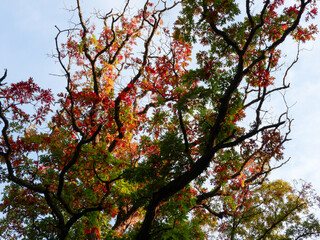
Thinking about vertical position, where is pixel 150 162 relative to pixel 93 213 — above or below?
above

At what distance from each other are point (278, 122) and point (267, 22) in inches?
124

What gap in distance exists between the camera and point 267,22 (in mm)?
8039

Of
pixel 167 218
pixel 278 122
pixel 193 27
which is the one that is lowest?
pixel 167 218

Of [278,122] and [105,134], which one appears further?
[105,134]

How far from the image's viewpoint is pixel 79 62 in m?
13.9

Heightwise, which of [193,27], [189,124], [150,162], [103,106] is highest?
[193,27]

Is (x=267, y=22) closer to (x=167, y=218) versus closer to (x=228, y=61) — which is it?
(x=228, y=61)

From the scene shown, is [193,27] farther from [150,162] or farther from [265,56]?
[150,162]

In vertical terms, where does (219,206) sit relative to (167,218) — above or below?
above

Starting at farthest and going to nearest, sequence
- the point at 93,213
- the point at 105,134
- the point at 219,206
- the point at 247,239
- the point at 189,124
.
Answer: the point at 247,239
the point at 105,134
the point at 219,206
the point at 189,124
the point at 93,213

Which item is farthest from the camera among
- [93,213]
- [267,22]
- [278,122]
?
[93,213]

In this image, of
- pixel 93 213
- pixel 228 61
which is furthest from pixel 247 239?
pixel 228 61

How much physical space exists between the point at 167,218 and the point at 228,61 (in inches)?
201

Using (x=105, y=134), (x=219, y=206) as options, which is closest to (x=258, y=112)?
(x=219, y=206)
